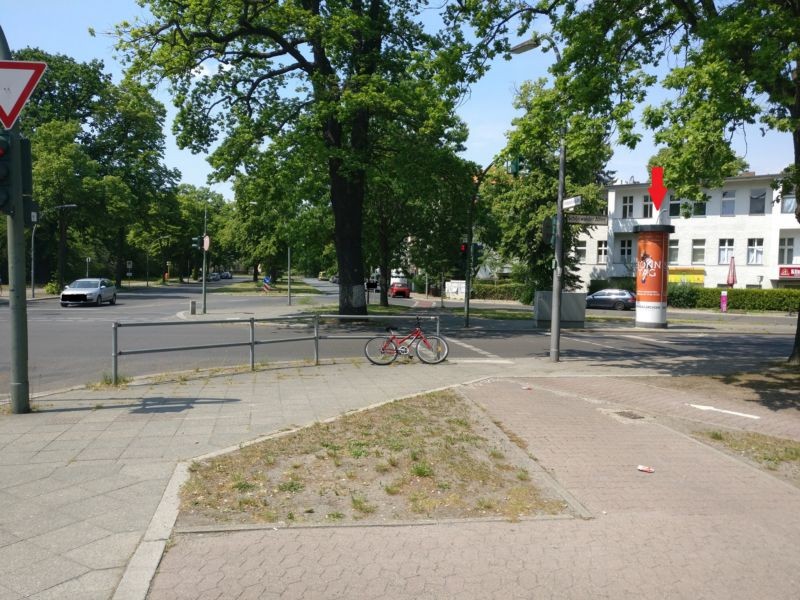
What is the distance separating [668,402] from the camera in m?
9.23

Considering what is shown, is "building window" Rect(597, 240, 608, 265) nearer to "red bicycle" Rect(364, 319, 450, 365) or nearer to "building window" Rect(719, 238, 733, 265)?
"building window" Rect(719, 238, 733, 265)

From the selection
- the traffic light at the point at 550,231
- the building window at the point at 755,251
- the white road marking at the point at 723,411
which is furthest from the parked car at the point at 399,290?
the white road marking at the point at 723,411

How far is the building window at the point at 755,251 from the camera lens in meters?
45.9

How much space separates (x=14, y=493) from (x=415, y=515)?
10.1ft

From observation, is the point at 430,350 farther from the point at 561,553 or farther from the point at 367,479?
the point at 561,553

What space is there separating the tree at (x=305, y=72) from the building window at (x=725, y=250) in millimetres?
34687

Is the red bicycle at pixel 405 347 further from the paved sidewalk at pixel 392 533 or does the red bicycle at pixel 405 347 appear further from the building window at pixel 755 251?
the building window at pixel 755 251

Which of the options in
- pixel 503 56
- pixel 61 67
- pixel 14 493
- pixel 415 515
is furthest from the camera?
pixel 61 67

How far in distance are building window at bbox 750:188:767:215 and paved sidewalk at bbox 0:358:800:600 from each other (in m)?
44.0

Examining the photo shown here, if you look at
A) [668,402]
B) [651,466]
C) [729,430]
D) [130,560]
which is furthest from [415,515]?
[668,402]

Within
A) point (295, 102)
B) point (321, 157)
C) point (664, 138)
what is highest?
point (295, 102)

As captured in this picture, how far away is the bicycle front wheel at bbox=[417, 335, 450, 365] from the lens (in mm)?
13203

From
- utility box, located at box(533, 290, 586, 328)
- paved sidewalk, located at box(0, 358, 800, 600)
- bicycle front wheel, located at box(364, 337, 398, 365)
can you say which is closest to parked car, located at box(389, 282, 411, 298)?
utility box, located at box(533, 290, 586, 328)

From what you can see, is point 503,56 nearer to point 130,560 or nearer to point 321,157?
point 321,157
